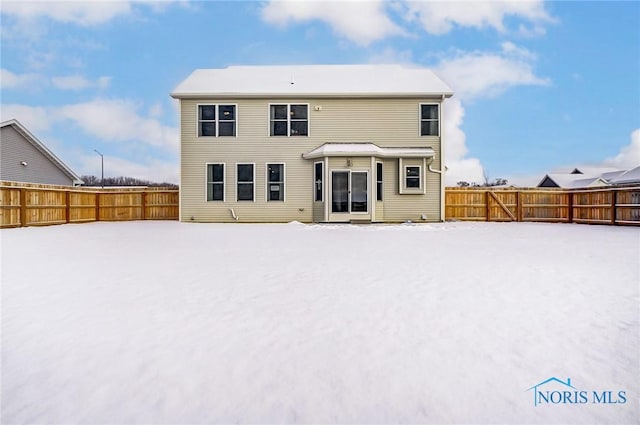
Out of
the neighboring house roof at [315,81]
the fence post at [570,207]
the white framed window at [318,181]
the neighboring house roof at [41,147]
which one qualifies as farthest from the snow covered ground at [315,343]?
the neighboring house roof at [41,147]

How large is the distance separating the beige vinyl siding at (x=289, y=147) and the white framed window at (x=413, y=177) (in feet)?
1.04

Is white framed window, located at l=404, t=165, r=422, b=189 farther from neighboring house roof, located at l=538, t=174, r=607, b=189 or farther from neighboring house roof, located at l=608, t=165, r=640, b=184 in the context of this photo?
neighboring house roof, located at l=538, t=174, r=607, b=189

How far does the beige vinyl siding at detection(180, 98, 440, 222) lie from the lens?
14.8 metres

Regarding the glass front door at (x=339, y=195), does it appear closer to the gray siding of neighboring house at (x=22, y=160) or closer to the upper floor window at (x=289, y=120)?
the upper floor window at (x=289, y=120)

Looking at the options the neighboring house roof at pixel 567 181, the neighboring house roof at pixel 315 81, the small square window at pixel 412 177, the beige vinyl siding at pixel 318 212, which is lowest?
the beige vinyl siding at pixel 318 212

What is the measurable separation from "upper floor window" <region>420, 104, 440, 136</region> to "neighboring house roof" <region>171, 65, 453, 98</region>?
0.55m

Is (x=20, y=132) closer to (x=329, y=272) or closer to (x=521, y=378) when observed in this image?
(x=329, y=272)

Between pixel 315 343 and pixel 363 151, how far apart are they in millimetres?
11849

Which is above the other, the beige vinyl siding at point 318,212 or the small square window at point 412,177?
the small square window at point 412,177

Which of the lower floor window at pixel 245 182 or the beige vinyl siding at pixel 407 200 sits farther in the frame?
the lower floor window at pixel 245 182

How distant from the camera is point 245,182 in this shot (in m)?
14.8

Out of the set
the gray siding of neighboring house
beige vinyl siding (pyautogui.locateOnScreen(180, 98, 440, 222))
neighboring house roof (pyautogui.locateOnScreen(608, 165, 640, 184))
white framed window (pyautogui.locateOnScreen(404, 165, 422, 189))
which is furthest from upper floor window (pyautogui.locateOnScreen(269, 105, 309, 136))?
neighboring house roof (pyautogui.locateOnScreen(608, 165, 640, 184))

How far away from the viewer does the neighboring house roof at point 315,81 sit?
577 inches

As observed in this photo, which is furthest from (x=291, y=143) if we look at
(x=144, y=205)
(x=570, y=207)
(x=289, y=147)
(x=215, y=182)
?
(x=570, y=207)
